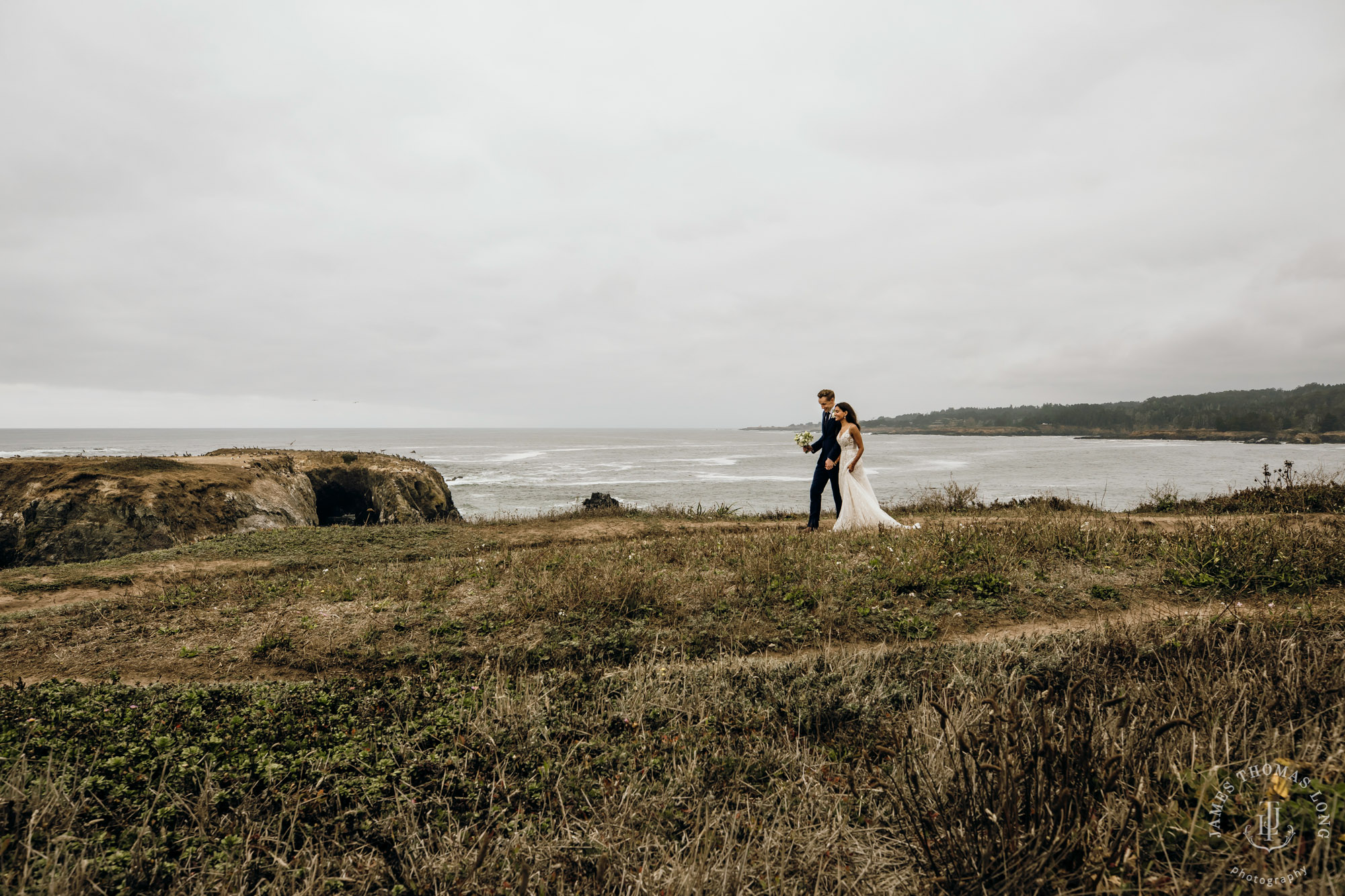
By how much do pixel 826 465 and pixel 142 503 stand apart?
18623 mm

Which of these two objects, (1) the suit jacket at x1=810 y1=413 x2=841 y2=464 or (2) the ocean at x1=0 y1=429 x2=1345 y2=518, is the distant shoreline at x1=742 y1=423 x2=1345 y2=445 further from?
(1) the suit jacket at x1=810 y1=413 x2=841 y2=464

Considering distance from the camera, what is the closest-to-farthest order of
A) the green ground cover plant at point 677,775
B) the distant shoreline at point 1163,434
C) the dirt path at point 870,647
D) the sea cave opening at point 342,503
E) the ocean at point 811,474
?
the green ground cover plant at point 677,775 → the dirt path at point 870,647 → the sea cave opening at point 342,503 → the ocean at point 811,474 → the distant shoreline at point 1163,434

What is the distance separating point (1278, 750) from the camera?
3.05 meters

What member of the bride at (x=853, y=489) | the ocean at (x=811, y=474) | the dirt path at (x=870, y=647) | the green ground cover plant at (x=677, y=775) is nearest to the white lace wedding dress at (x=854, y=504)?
the bride at (x=853, y=489)

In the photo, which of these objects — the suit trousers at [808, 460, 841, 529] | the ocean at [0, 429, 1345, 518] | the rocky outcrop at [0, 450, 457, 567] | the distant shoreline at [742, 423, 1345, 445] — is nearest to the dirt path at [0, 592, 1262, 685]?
the suit trousers at [808, 460, 841, 529]

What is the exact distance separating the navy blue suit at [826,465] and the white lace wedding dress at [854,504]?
5.3 inches

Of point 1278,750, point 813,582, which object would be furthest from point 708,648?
point 1278,750

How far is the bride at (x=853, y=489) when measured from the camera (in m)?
12.2

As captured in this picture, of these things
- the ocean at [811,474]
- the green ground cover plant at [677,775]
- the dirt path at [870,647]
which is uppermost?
the green ground cover plant at [677,775]

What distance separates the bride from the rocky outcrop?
15.9 m

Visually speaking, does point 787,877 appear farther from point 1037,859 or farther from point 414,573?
point 414,573

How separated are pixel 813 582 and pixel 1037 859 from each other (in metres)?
5.78

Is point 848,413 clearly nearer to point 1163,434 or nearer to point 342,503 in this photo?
point 342,503

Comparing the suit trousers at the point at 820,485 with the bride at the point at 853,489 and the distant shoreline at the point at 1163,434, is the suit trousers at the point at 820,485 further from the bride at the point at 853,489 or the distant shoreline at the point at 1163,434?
the distant shoreline at the point at 1163,434
